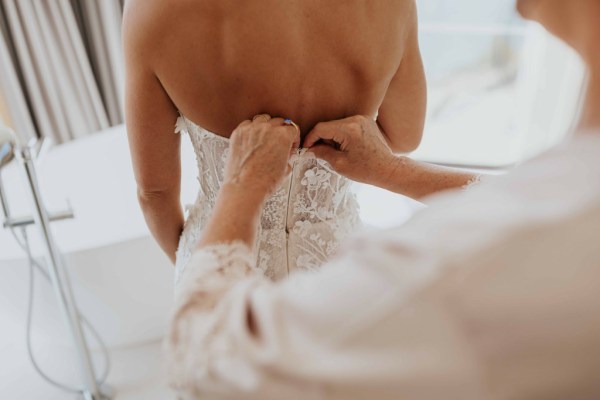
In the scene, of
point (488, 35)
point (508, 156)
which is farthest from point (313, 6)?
point (488, 35)

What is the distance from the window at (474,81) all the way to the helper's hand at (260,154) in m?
2.33

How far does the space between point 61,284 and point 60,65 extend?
4.35 ft

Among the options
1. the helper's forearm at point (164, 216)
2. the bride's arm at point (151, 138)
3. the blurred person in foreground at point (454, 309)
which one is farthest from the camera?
the helper's forearm at point (164, 216)

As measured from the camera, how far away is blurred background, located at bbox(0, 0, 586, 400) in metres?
1.77

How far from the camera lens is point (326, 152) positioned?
89cm

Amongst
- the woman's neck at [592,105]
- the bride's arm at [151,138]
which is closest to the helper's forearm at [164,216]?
the bride's arm at [151,138]

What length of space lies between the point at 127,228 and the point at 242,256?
173cm

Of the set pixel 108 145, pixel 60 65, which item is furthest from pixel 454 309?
pixel 60 65

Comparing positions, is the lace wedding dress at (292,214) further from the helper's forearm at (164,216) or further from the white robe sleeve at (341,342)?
the white robe sleeve at (341,342)

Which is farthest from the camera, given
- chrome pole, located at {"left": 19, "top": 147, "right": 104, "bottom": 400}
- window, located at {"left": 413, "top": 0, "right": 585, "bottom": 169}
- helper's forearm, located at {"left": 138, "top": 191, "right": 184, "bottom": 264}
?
window, located at {"left": 413, "top": 0, "right": 585, "bottom": 169}

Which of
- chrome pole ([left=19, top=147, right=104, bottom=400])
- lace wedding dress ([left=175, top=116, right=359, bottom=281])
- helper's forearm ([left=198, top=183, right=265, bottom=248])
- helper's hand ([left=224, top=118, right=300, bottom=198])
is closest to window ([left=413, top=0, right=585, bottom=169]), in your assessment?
lace wedding dress ([left=175, top=116, right=359, bottom=281])

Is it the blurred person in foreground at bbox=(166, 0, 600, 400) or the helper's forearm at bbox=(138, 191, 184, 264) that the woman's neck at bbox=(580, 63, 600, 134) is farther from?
the helper's forearm at bbox=(138, 191, 184, 264)

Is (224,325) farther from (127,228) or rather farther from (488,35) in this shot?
(488,35)

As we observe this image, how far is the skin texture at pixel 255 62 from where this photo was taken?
0.76 meters
